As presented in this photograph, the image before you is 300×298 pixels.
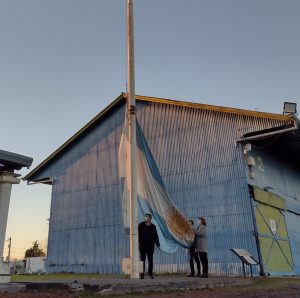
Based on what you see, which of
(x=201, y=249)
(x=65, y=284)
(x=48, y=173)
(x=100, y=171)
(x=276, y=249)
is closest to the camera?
(x=65, y=284)

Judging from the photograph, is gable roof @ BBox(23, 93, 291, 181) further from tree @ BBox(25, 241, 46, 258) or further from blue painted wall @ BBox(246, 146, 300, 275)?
tree @ BBox(25, 241, 46, 258)

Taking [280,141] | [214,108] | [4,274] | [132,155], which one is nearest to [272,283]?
[132,155]

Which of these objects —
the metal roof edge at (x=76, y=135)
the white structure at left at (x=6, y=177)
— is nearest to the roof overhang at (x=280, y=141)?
the metal roof edge at (x=76, y=135)

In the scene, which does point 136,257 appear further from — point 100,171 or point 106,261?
point 100,171

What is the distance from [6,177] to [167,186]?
9929 mm

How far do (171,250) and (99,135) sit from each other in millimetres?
12125

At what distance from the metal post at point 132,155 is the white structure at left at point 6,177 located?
8.63ft

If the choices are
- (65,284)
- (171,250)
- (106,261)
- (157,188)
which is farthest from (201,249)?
(106,261)

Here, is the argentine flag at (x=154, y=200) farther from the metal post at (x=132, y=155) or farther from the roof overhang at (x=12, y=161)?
the roof overhang at (x=12, y=161)

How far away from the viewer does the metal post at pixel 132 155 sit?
383 inches

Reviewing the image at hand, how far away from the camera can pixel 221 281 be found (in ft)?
30.7

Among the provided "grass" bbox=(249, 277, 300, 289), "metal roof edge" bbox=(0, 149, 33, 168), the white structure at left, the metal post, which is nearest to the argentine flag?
the metal post

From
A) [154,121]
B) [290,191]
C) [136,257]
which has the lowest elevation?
[136,257]

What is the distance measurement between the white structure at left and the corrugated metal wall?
29.6 feet
